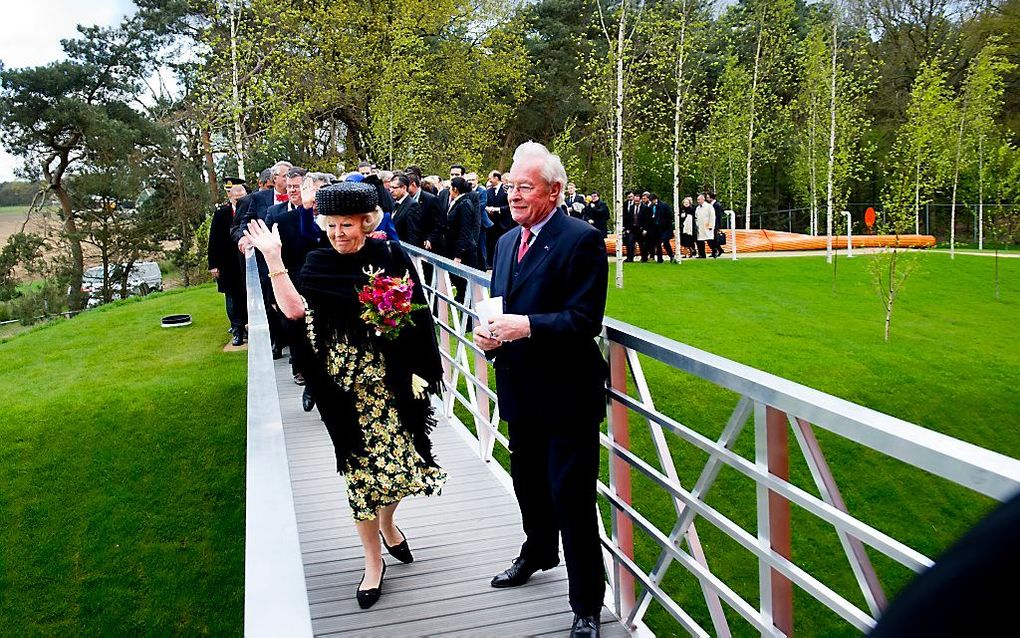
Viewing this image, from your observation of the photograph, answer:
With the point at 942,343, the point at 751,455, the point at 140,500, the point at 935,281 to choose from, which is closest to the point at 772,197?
the point at 935,281

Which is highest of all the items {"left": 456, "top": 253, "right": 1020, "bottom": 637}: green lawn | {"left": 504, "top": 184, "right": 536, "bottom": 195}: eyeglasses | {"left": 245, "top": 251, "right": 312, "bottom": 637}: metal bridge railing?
{"left": 504, "top": 184, "right": 536, "bottom": 195}: eyeglasses

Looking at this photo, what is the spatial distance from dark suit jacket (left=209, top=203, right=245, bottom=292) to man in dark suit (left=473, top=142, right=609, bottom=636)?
8.08 meters

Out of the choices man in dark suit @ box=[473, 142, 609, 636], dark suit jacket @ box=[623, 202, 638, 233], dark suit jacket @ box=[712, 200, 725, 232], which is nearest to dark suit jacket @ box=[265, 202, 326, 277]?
man in dark suit @ box=[473, 142, 609, 636]

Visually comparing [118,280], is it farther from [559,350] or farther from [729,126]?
[559,350]

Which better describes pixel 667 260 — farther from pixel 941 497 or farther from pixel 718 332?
pixel 941 497

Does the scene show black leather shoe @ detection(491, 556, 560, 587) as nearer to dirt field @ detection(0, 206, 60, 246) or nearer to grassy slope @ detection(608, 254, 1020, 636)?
grassy slope @ detection(608, 254, 1020, 636)

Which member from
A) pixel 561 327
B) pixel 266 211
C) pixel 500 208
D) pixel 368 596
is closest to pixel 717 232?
pixel 500 208

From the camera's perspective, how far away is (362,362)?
14.4 ft

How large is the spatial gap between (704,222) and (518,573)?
948 inches

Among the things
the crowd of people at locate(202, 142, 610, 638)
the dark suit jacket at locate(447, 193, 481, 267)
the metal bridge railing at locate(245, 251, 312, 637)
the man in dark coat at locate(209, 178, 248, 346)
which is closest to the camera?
the metal bridge railing at locate(245, 251, 312, 637)

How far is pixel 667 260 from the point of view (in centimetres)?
2636

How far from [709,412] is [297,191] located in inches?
205

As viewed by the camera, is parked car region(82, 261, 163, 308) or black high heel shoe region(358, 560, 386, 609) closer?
black high heel shoe region(358, 560, 386, 609)

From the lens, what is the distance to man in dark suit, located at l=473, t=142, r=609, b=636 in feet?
11.8
